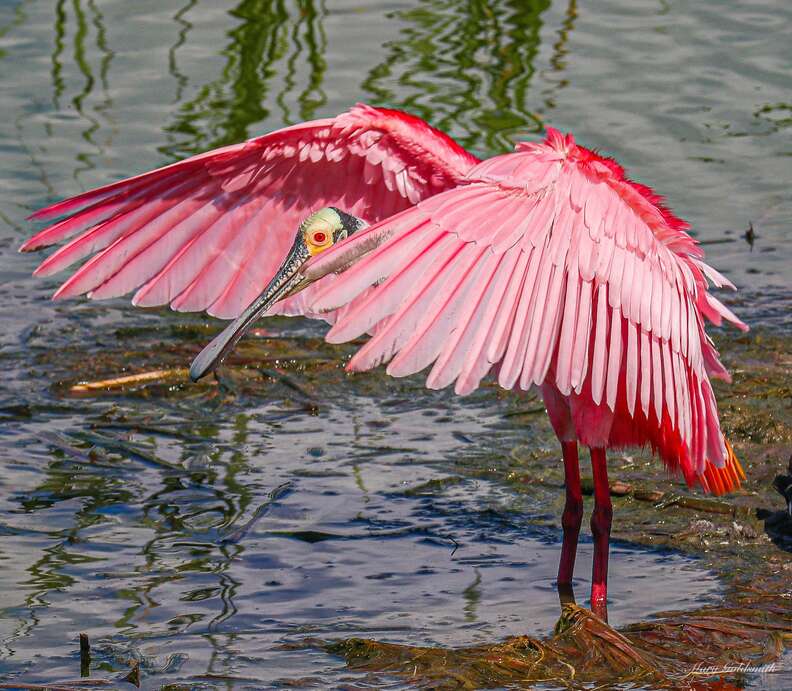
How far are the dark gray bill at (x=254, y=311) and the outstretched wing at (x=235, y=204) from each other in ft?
1.27

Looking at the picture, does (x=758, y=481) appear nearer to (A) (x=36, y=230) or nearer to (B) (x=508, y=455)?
(B) (x=508, y=455)

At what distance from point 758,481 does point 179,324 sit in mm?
3318

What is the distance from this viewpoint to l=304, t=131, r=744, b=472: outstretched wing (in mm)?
4926

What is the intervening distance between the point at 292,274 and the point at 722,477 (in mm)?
1864

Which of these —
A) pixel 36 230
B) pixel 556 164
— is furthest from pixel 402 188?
pixel 36 230

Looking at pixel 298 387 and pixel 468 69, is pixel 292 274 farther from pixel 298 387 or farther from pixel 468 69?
pixel 468 69

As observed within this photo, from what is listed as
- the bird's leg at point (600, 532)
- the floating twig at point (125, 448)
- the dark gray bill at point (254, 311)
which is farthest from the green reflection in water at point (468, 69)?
the dark gray bill at point (254, 311)

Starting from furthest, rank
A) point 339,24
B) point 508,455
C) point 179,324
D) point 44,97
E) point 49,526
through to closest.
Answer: point 339,24 → point 44,97 → point 179,324 → point 508,455 → point 49,526

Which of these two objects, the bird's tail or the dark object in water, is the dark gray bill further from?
the dark object in water

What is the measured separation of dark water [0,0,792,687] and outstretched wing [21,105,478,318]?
3.52 ft

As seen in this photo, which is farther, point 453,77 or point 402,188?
point 453,77

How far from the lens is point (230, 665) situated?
582cm

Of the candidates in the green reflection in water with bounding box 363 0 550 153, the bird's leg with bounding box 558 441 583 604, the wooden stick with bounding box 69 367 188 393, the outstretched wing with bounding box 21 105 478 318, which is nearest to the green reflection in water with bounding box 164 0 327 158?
the green reflection in water with bounding box 363 0 550 153

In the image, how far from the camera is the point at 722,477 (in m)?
6.66
